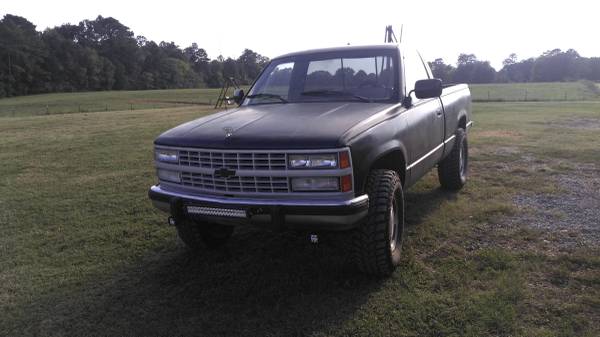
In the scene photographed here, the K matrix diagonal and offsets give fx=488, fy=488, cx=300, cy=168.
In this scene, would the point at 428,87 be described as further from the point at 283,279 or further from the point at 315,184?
the point at 283,279

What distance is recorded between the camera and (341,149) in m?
3.21

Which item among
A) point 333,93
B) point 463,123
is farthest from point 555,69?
point 333,93

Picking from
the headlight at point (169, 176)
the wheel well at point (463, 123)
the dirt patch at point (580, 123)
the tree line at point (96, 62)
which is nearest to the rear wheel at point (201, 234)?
the headlight at point (169, 176)

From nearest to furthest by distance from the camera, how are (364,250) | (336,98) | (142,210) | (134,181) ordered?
(364,250)
(336,98)
(142,210)
(134,181)

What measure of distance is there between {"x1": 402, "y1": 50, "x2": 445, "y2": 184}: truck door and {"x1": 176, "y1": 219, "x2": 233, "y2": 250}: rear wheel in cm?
186

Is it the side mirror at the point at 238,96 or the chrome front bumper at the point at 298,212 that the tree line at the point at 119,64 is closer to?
the side mirror at the point at 238,96

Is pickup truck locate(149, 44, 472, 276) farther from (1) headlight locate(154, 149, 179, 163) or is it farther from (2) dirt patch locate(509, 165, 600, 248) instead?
(2) dirt patch locate(509, 165, 600, 248)

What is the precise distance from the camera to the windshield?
450cm

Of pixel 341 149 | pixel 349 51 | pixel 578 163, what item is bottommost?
pixel 578 163

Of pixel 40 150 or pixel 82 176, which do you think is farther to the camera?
pixel 40 150

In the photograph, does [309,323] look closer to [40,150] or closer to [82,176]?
[82,176]

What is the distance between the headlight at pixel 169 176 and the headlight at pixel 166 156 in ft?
0.31

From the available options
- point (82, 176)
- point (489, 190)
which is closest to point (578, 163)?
point (489, 190)

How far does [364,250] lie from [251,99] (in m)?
2.14
